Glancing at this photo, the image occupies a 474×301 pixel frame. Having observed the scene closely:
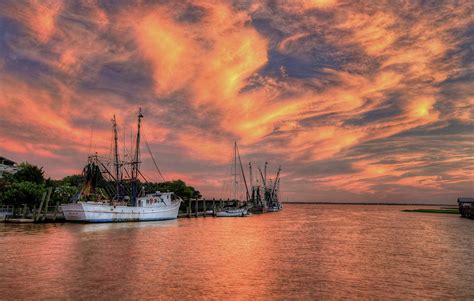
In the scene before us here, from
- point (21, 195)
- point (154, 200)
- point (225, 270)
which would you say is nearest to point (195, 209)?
point (154, 200)

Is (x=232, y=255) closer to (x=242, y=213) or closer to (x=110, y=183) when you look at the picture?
(x=110, y=183)

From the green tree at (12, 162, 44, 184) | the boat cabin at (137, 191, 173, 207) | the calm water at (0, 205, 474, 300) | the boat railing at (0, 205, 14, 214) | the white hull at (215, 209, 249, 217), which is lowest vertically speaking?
the calm water at (0, 205, 474, 300)

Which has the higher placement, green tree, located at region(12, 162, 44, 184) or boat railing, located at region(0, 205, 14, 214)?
green tree, located at region(12, 162, 44, 184)

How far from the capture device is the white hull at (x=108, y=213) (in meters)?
68.4

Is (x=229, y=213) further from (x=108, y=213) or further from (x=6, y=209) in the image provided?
(x=6, y=209)

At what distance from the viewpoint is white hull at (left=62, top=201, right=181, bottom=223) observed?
6844 cm

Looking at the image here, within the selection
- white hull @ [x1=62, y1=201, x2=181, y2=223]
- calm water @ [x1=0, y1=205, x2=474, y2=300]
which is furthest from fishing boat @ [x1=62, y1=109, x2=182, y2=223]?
calm water @ [x1=0, y1=205, x2=474, y2=300]

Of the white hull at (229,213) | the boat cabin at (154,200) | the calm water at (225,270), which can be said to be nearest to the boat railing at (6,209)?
the boat cabin at (154,200)

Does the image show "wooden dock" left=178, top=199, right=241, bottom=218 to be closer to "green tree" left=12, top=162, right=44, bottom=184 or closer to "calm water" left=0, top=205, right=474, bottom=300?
"green tree" left=12, top=162, right=44, bottom=184

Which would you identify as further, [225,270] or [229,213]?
[229,213]

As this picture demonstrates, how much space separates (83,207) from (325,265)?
5237 cm

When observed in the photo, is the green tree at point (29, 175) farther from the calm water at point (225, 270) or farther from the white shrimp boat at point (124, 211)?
the calm water at point (225, 270)

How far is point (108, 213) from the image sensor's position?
72.9 metres

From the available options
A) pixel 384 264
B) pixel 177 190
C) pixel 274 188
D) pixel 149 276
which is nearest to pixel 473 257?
pixel 384 264
